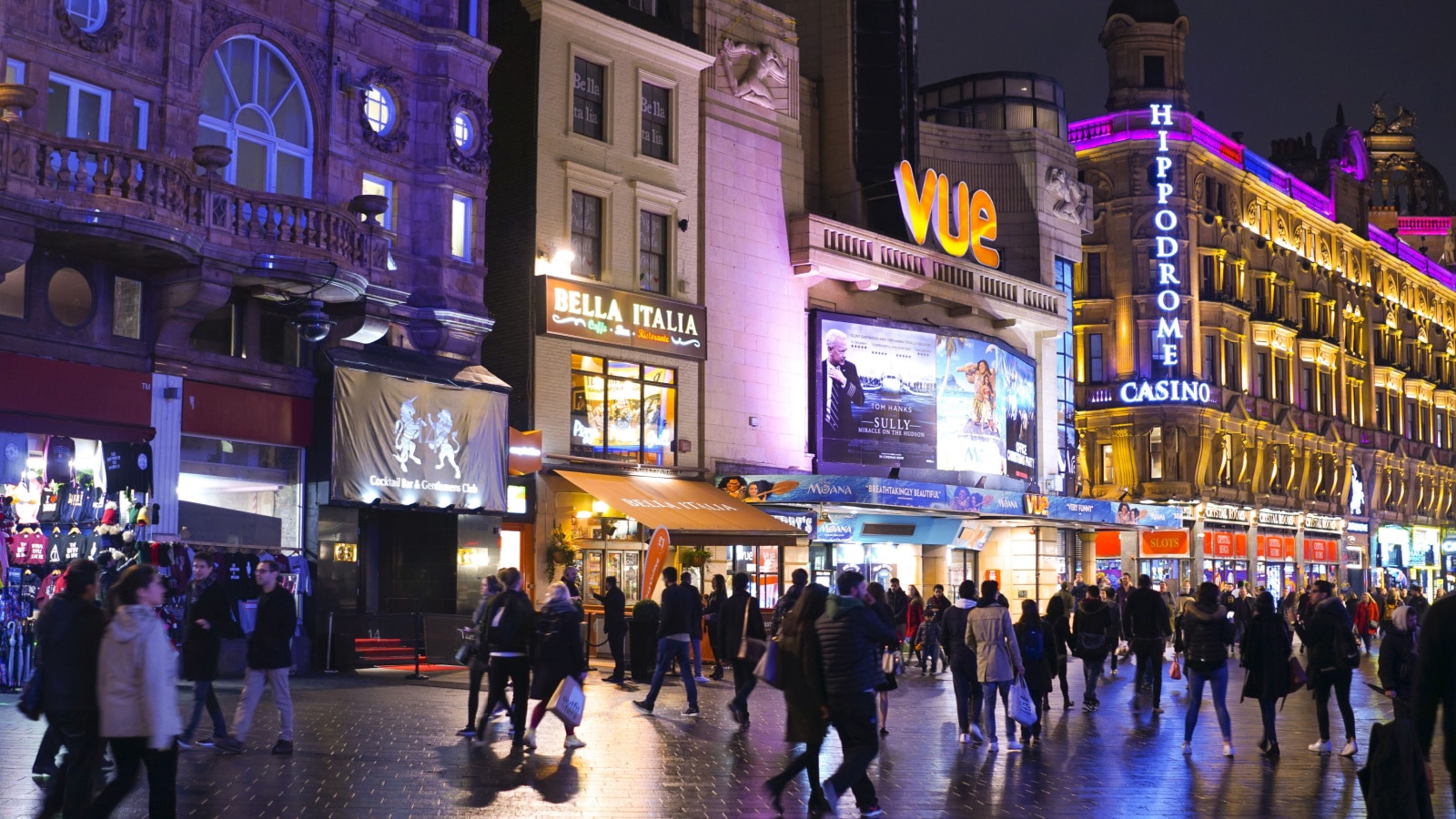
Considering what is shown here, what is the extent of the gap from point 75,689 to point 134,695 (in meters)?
0.46

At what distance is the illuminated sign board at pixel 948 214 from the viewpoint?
3891cm

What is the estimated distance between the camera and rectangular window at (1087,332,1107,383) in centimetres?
5678

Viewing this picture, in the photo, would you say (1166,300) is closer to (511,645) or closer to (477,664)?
(477,664)

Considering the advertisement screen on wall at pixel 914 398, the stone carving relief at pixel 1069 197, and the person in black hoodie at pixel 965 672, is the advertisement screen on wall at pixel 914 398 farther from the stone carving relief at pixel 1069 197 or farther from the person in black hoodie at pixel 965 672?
the person in black hoodie at pixel 965 672

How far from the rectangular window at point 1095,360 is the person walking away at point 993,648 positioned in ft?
139

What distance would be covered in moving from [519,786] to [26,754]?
460cm

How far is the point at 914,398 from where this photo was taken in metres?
39.2

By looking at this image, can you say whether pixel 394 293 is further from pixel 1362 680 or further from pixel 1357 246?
pixel 1357 246

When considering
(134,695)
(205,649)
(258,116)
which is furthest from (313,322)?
(134,695)

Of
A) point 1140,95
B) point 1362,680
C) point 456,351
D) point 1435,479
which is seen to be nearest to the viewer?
point 456,351

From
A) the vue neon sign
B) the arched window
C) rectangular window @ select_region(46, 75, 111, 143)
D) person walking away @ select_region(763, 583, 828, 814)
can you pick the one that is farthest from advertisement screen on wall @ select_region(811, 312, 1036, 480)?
person walking away @ select_region(763, 583, 828, 814)

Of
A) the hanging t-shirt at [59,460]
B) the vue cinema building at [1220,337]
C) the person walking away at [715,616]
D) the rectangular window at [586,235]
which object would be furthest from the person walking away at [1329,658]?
the vue cinema building at [1220,337]

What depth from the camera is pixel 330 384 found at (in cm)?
2483

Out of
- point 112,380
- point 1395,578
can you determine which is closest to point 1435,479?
point 1395,578
